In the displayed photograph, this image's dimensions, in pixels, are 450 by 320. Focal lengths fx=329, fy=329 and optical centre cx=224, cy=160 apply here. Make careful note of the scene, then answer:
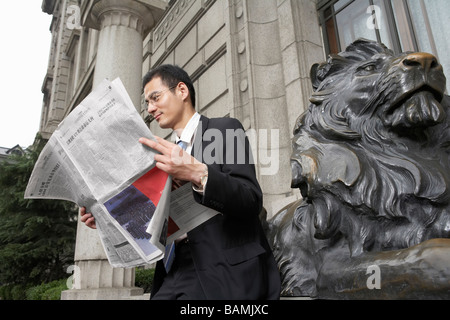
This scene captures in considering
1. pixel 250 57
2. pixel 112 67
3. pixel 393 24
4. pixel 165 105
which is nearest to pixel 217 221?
pixel 165 105

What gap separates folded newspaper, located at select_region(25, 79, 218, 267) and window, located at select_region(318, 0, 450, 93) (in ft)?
13.2

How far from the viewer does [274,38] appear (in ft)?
19.2

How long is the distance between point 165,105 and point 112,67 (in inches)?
184

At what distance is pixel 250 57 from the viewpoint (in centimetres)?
580

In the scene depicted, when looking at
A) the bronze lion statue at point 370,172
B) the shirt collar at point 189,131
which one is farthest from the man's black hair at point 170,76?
the bronze lion statue at point 370,172

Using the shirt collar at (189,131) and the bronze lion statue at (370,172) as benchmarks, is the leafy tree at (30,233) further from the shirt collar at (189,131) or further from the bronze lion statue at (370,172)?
the bronze lion statue at (370,172)

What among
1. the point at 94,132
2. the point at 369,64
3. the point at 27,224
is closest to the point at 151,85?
the point at 94,132

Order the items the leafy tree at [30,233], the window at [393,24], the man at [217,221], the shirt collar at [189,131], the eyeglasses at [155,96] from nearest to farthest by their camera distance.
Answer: the man at [217,221], the shirt collar at [189,131], the eyeglasses at [155,96], the window at [393,24], the leafy tree at [30,233]

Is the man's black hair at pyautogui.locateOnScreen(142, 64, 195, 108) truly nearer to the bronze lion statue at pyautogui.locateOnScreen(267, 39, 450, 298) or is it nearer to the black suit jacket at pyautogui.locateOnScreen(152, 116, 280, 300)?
the black suit jacket at pyautogui.locateOnScreen(152, 116, 280, 300)

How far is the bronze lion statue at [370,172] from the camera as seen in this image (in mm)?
1397

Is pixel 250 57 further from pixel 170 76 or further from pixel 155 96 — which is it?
pixel 155 96

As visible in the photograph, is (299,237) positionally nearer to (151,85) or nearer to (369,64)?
(369,64)

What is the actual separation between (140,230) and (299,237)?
873 millimetres
